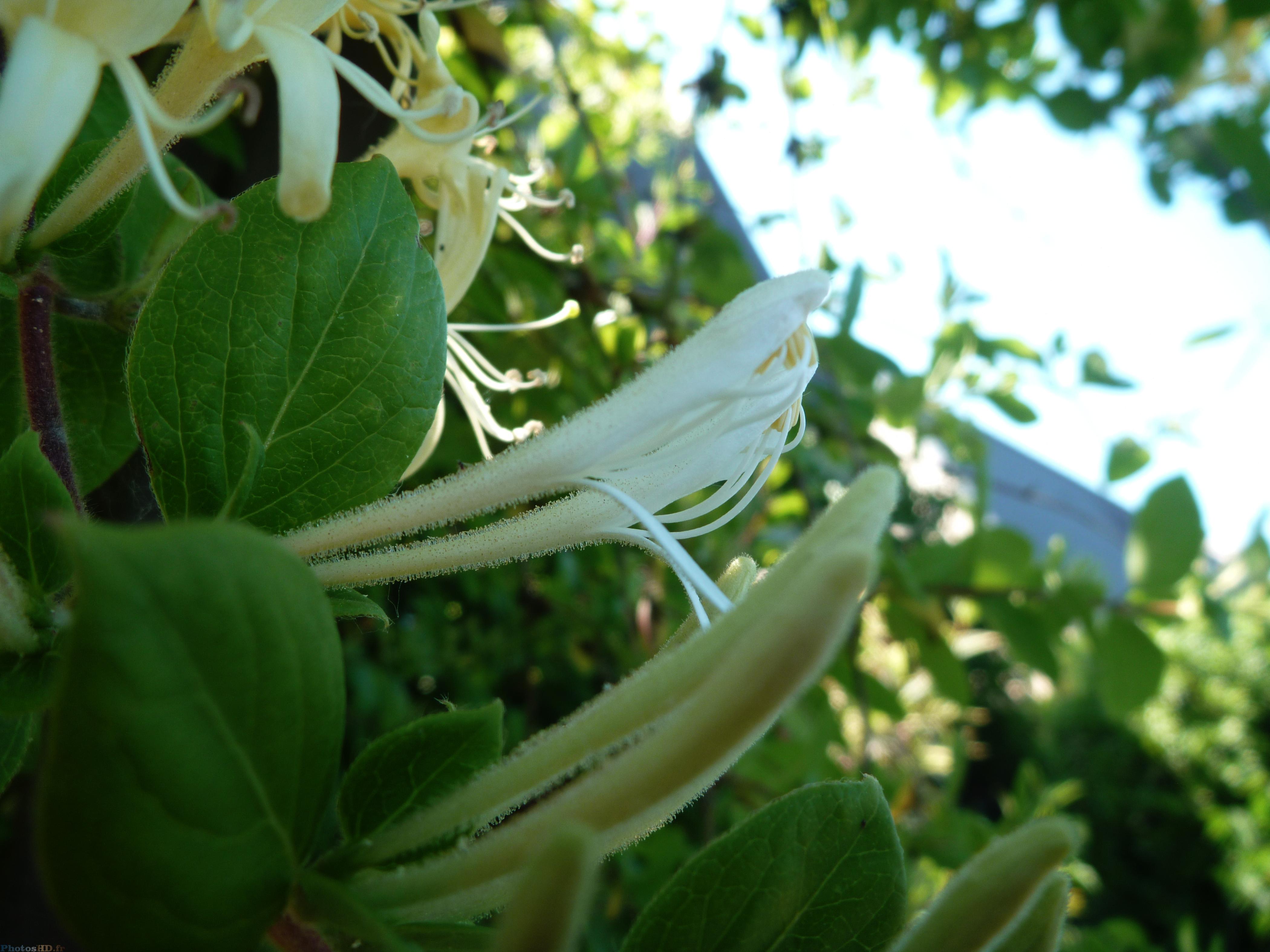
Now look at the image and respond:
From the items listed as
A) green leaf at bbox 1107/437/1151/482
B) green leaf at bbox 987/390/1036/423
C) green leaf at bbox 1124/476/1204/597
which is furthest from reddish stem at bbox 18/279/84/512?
green leaf at bbox 1107/437/1151/482

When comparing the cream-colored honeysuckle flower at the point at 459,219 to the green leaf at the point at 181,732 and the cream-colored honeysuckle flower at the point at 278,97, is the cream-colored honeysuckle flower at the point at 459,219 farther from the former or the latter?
the green leaf at the point at 181,732

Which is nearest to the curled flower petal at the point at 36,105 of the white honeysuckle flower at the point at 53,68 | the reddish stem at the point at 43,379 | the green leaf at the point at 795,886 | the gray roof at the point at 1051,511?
the white honeysuckle flower at the point at 53,68

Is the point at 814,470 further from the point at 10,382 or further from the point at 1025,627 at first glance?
the point at 10,382

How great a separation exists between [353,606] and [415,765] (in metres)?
0.06

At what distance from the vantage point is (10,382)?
0.35m

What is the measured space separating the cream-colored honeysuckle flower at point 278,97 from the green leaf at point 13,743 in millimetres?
162

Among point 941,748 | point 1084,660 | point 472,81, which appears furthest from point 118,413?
point 1084,660

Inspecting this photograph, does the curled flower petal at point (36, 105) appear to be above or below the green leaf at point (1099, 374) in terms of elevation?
above

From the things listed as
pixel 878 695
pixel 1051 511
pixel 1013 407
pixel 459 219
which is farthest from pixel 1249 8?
pixel 1051 511

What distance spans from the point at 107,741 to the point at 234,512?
13 cm

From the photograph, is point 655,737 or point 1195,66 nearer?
point 655,737

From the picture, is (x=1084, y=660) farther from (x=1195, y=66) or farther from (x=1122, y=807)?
(x=1122, y=807)

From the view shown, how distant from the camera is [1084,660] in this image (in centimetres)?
254

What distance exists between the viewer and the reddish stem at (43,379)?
11.6 inches
